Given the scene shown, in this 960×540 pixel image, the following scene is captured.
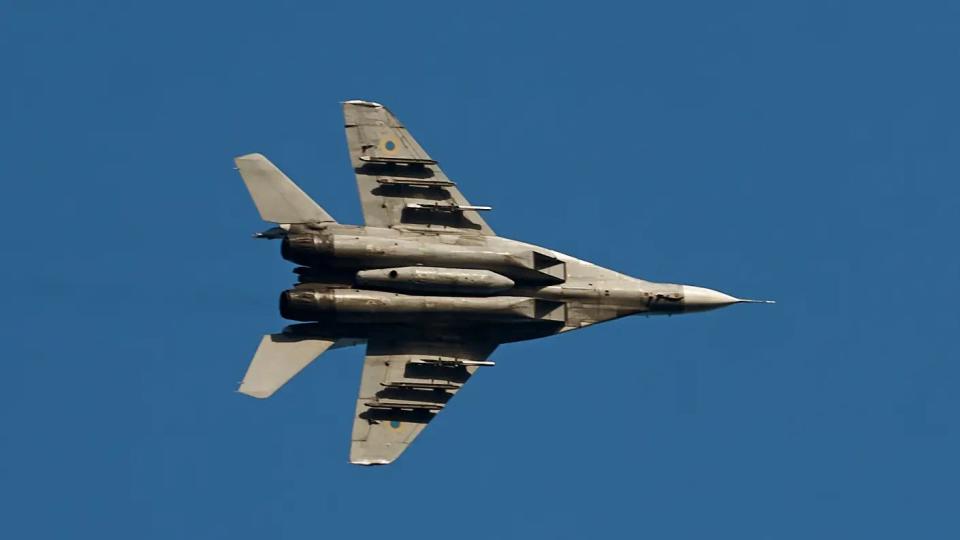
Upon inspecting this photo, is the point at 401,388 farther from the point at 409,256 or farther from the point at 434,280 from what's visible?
the point at 409,256

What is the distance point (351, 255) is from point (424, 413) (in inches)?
202

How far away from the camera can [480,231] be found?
53.6 meters

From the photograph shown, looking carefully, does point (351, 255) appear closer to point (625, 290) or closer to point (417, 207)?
point (417, 207)

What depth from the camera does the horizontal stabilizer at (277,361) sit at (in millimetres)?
51562

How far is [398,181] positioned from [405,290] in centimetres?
365

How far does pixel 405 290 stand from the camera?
5175 centimetres

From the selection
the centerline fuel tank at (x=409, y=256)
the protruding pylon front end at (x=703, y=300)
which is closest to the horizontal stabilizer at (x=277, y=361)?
the centerline fuel tank at (x=409, y=256)

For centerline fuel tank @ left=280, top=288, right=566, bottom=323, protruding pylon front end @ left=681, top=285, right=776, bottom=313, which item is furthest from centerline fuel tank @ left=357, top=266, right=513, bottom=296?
protruding pylon front end @ left=681, top=285, right=776, bottom=313

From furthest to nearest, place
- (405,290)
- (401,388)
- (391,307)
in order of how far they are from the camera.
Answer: (401,388) → (405,290) → (391,307)

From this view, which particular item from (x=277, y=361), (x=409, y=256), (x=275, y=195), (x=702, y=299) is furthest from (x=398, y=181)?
(x=702, y=299)

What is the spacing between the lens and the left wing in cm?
5197

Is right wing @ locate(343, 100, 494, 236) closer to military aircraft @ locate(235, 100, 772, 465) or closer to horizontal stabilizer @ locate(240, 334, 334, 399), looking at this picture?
military aircraft @ locate(235, 100, 772, 465)

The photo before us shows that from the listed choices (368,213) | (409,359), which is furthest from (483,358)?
(368,213)

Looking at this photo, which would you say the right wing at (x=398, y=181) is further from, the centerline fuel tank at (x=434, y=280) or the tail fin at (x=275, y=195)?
the centerline fuel tank at (x=434, y=280)
